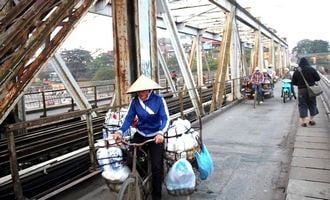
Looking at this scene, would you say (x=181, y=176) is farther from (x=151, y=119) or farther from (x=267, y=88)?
(x=267, y=88)

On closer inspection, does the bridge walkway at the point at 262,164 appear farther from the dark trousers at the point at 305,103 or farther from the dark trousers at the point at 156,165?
the dark trousers at the point at 156,165

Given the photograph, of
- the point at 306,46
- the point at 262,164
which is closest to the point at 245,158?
the point at 262,164

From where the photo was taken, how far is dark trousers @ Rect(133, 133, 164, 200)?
14.4 feet

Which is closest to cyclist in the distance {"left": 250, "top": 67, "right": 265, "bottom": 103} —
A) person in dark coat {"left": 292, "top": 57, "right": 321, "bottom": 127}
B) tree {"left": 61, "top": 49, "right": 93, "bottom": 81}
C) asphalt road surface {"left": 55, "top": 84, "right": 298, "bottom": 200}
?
asphalt road surface {"left": 55, "top": 84, "right": 298, "bottom": 200}

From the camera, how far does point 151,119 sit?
445cm

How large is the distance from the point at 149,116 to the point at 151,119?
5 cm

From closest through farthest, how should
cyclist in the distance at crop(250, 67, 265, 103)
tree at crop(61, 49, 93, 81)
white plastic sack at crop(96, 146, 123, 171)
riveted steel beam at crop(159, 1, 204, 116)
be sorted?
white plastic sack at crop(96, 146, 123, 171)
riveted steel beam at crop(159, 1, 204, 116)
cyclist in the distance at crop(250, 67, 265, 103)
tree at crop(61, 49, 93, 81)

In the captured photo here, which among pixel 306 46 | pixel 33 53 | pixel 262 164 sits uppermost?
pixel 306 46

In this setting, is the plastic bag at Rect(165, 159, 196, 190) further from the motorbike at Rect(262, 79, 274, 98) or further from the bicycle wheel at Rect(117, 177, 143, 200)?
the motorbike at Rect(262, 79, 274, 98)

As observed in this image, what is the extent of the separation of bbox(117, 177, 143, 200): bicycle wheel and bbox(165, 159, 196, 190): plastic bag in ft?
1.60

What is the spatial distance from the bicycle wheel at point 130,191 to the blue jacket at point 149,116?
0.69 meters

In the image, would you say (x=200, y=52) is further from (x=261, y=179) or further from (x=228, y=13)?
(x=261, y=179)

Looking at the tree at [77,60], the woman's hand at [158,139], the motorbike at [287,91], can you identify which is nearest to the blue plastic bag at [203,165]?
the woman's hand at [158,139]

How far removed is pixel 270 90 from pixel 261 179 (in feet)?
42.5
